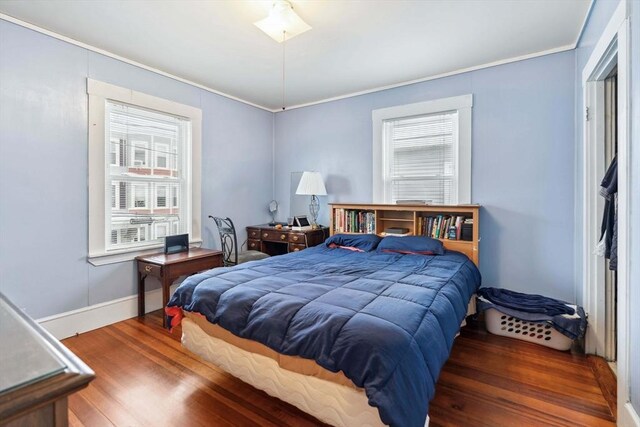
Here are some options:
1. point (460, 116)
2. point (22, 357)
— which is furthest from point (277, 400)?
point (460, 116)

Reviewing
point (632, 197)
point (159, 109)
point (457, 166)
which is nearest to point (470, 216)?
point (457, 166)

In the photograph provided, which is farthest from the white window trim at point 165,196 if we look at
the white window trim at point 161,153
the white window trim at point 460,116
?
the white window trim at point 460,116

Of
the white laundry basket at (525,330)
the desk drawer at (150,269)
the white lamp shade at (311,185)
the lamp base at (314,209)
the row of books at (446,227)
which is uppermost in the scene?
the white lamp shade at (311,185)

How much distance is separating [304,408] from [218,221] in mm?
2801

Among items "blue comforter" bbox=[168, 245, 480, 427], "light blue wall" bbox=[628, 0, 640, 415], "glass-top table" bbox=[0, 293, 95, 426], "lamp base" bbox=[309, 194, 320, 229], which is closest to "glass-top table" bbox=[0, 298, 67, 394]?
"glass-top table" bbox=[0, 293, 95, 426]

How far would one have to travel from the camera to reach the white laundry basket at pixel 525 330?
8.18ft

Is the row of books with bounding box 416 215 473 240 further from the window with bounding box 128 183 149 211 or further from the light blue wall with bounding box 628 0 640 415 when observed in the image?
the window with bounding box 128 183 149 211

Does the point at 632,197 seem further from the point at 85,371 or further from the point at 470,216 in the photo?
the point at 85,371

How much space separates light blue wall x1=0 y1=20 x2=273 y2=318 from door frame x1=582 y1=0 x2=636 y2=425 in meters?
3.73

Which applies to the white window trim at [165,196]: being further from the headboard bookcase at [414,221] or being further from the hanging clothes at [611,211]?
the hanging clothes at [611,211]

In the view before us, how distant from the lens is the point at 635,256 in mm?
1493

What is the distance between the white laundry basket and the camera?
2492 mm

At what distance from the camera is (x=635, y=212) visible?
1.49m

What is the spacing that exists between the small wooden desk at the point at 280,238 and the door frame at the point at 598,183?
8.69ft
